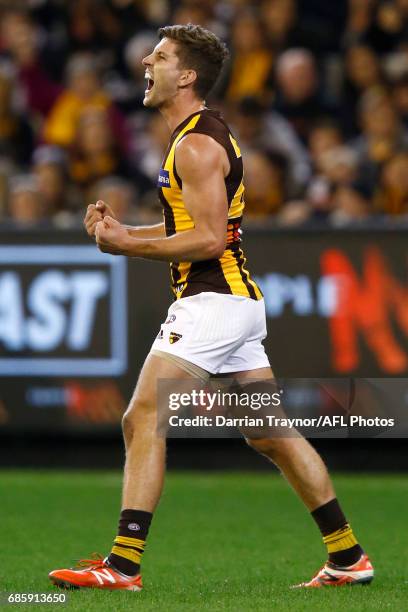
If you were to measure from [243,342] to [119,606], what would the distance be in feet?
4.07

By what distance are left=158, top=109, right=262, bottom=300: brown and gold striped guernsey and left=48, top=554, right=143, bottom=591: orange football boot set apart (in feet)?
3.84

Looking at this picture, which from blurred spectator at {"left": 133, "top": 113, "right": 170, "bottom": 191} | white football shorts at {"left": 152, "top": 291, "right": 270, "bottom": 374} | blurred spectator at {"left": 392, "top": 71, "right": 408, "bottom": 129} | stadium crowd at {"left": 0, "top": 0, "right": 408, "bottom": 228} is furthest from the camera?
blurred spectator at {"left": 392, "top": 71, "right": 408, "bottom": 129}

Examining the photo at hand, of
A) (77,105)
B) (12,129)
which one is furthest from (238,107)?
(12,129)

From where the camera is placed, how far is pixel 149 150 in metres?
12.1

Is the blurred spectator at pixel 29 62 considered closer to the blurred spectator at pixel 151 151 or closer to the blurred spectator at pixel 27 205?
the blurred spectator at pixel 151 151

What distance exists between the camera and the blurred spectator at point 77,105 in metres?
12.6

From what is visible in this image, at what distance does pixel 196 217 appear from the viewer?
18.2 feet

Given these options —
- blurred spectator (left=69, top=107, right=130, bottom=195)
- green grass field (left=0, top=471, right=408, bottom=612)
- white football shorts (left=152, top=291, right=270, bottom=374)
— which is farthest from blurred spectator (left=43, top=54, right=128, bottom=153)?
white football shorts (left=152, top=291, right=270, bottom=374)

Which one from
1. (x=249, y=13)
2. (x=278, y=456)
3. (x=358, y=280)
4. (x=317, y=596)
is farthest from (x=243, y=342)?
(x=249, y=13)

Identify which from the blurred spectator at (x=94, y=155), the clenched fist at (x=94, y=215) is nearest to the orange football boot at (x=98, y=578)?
the clenched fist at (x=94, y=215)

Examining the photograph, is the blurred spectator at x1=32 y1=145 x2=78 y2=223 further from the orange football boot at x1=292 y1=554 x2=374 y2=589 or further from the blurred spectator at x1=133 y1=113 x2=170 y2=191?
the orange football boot at x1=292 y1=554 x2=374 y2=589

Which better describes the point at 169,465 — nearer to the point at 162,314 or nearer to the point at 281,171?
the point at 162,314

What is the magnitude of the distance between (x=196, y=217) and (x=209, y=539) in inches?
99.5

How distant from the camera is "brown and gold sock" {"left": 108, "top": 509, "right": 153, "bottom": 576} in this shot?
554 cm
